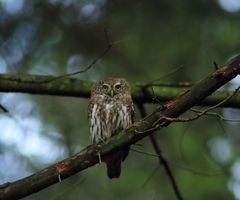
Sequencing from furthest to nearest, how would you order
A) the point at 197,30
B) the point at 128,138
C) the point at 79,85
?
the point at 197,30 < the point at 79,85 < the point at 128,138

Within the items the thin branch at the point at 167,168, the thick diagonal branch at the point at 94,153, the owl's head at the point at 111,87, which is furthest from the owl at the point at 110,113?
the thick diagonal branch at the point at 94,153

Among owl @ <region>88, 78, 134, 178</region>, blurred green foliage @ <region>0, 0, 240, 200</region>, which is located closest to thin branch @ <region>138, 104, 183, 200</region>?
owl @ <region>88, 78, 134, 178</region>

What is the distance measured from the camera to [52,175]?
390cm

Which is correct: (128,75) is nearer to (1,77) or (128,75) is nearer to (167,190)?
(167,190)

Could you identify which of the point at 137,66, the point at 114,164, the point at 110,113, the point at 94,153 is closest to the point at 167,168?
the point at 114,164

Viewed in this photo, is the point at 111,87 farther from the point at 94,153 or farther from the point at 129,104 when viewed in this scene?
the point at 94,153

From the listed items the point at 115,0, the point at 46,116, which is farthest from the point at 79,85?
the point at 46,116

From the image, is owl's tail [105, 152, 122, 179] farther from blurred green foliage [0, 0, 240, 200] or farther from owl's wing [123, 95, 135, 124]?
blurred green foliage [0, 0, 240, 200]

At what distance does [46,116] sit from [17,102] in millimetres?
460

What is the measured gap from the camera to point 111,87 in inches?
225

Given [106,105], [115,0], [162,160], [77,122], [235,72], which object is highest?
[115,0]

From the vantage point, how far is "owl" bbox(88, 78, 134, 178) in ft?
17.1

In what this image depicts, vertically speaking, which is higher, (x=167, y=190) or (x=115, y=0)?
(x=115, y=0)

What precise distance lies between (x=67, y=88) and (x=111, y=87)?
0.58 m
